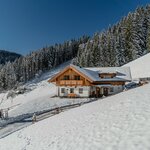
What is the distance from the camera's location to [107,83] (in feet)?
195

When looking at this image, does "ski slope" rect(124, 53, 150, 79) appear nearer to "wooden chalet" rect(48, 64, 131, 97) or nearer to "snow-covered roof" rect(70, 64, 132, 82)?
"snow-covered roof" rect(70, 64, 132, 82)

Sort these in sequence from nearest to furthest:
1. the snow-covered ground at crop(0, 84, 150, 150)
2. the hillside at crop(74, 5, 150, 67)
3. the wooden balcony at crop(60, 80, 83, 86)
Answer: the snow-covered ground at crop(0, 84, 150, 150) < the wooden balcony at crop(60, 80, 83, 86) < the hillside at crop(74, 5, 150, 67)

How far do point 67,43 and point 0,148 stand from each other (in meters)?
159

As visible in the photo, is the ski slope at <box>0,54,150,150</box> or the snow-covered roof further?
the snow-covered roof

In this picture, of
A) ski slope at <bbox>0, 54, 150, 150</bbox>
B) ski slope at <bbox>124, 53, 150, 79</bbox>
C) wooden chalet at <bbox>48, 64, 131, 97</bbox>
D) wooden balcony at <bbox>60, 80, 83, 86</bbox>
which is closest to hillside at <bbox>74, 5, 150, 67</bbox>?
ski slope at <bbox>124, 53, 150, 79</bbox>

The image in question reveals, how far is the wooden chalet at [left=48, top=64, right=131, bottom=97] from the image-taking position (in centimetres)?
5784

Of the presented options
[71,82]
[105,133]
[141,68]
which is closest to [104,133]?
[105,133]

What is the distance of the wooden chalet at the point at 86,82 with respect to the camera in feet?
190

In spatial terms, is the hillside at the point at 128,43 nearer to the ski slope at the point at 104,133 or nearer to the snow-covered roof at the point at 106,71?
the snow-covered roof at the point at 106,71

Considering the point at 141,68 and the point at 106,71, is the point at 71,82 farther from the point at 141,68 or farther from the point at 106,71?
the point at 141,68

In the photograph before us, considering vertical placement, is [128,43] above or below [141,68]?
above

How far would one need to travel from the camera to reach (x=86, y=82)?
190ft

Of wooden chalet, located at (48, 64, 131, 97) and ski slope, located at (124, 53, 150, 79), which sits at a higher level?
ski slope, located at (124, 53, 150, 79)

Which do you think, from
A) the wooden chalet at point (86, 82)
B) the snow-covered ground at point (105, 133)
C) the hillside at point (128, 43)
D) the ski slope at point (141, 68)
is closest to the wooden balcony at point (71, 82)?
the wooden chalet at point (86, 82)
